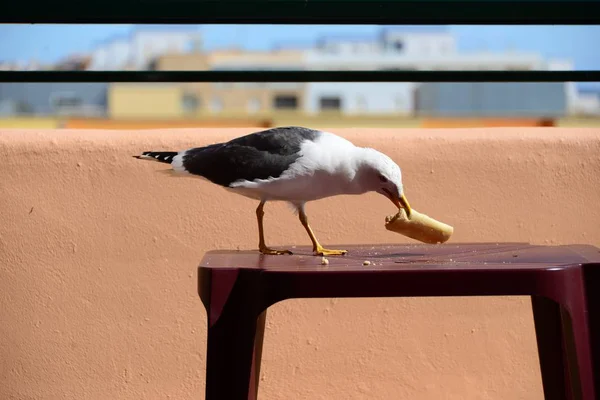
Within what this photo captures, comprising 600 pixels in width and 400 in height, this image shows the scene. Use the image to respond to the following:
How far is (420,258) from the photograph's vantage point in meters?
1.52

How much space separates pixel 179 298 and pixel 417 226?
2.29 feet

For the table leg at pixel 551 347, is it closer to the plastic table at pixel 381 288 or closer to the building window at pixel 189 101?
the plastic table at pixel 381 288

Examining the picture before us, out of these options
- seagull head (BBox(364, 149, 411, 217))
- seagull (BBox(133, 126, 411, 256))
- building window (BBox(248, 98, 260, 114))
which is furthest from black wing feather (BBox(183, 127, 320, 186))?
building window (BBox(248, 98, 260, 114))

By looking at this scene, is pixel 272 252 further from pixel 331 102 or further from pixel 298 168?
pixel 331 102

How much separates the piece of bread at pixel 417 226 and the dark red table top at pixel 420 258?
0.11 feet

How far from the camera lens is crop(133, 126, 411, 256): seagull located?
160 cm

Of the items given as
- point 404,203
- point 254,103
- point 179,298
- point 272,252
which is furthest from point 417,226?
point 254,103

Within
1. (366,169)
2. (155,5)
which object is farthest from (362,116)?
(366,169)

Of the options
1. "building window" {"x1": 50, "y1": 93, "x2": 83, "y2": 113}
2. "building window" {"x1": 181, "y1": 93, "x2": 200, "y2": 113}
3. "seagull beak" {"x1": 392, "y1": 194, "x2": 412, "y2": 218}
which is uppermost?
"building window" {"x1": 50, "y1": 93, "x2": 83, "y2": 113}

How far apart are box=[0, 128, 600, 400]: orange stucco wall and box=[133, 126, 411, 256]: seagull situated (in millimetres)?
450

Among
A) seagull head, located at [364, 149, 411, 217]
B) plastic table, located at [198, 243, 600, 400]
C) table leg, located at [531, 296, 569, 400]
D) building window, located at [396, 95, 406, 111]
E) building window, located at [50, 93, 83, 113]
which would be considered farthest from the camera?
building window, located at [396, 95, 406, 111]

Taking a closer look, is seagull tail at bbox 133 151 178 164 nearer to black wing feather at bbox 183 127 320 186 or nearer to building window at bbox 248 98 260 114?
black wing feather at bbox 183 127 320 186

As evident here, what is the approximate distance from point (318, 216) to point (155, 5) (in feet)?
2.17

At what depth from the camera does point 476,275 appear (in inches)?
52.5
